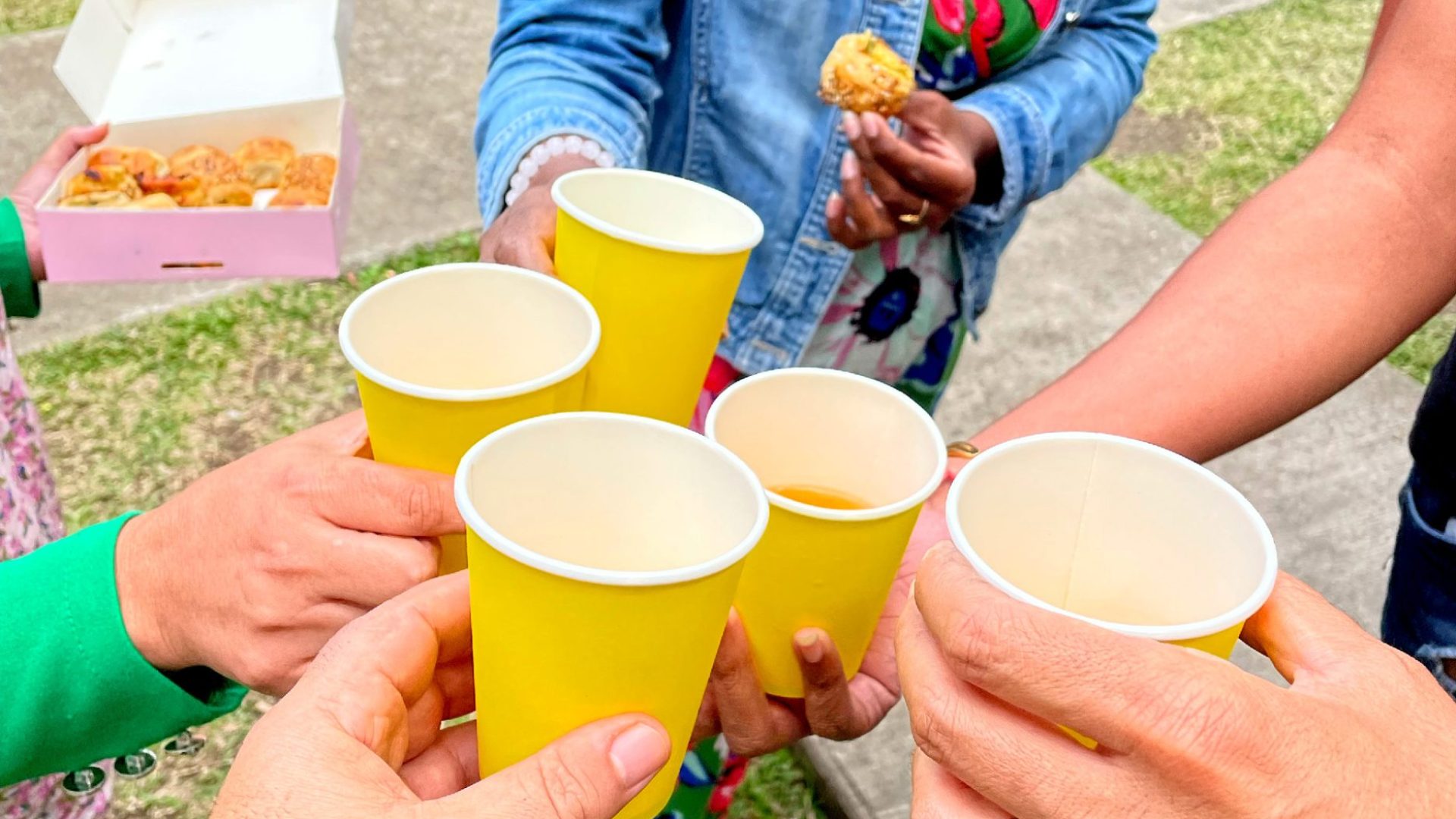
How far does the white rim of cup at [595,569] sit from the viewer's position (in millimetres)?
829

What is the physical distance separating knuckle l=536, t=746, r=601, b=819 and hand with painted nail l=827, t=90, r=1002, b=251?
48.7 inches

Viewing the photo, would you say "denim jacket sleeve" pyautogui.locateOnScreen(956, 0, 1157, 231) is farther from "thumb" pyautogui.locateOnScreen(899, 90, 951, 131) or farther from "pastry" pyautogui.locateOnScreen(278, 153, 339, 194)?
"pastry" pyautogui.locateOnScreen(278, 153, 339, 194)

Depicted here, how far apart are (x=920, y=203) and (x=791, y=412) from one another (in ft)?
→ 2.54

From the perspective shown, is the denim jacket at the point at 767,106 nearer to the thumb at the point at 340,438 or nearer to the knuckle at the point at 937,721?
the thumb at the point at 340,438

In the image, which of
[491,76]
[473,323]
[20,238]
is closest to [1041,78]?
[491,76]

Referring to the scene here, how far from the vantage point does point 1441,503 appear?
1.41m

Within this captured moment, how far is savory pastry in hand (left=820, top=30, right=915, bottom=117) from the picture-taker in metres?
1.80

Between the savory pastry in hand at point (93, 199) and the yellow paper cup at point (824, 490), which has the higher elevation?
the yellow paper cup at point (824, 490)

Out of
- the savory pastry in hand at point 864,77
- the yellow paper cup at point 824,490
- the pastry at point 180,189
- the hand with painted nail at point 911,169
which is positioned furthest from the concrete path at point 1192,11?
the yellow paper cup at point 824,490

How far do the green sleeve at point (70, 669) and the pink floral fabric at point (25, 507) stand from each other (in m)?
0.29

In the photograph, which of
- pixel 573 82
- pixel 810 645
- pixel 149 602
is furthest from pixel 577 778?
pixel 573 82

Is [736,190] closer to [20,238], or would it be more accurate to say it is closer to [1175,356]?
[1175,356]

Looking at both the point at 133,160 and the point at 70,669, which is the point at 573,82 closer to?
the point at 70,669

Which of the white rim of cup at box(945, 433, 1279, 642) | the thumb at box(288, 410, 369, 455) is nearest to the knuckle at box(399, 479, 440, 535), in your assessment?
the thumb at box(288, 410, 369, 455)
